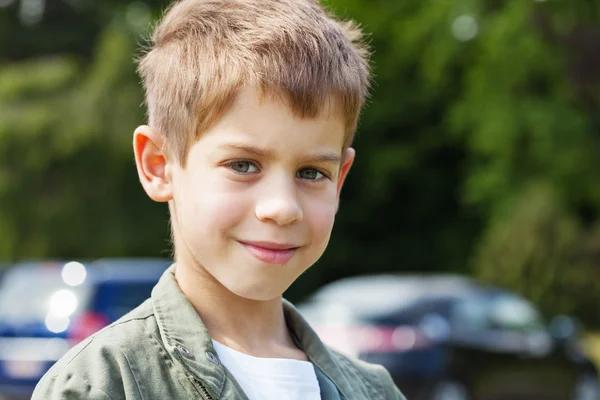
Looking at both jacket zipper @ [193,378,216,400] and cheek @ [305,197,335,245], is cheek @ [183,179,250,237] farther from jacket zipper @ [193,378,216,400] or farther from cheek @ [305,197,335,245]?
jacket zipper @ [193,378,216,400]

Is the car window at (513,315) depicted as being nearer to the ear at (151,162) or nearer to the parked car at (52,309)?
the parked car at (52,309)

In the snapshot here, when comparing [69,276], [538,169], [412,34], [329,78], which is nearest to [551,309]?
[538,169]

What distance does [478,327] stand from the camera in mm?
10914

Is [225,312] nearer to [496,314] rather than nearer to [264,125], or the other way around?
[264,125]

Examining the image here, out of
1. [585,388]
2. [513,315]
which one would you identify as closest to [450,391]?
[513,315]

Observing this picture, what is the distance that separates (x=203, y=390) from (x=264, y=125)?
460mm

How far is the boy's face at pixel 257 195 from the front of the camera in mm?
1874

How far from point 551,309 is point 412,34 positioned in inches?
303

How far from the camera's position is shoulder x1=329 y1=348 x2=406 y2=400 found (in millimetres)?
2201

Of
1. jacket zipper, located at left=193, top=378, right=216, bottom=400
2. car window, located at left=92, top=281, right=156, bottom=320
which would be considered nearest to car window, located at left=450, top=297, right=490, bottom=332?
car window, located at left=92, top=281, right=156, bottom=320

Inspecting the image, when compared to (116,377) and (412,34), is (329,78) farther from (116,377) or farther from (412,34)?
(412,34)

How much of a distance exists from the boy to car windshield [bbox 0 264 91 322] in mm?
8447

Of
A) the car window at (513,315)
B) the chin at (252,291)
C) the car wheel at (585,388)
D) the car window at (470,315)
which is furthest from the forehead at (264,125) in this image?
the car wheel at (585,388)

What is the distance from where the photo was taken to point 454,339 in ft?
34.7
